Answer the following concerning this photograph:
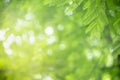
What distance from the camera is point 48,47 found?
16.6ft

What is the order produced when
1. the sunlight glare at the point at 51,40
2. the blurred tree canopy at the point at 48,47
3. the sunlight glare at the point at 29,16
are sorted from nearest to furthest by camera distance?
the blurred tree canopy at the point at 48,47, the sunlight glare at the point at 29,16, the sunlight glare at the point at 51,40

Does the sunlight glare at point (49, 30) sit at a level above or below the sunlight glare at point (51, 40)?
above

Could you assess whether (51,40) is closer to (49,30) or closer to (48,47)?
(49,30)

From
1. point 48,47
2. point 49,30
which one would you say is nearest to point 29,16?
point 48,47

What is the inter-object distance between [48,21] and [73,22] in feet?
2.15

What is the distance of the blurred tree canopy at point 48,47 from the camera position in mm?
2834

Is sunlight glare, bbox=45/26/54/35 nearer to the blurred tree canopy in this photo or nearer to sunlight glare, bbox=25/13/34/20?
the blurred tree canopy

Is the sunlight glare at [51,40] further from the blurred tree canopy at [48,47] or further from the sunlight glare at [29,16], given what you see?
the sunlight glare at [29,16]

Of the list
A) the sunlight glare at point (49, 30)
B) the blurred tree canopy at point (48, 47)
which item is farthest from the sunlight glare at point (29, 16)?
the sunlight glare at point (49, 30)

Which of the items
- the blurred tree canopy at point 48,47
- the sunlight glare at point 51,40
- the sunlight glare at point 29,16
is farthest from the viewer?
the sunlight glare at point 51,40

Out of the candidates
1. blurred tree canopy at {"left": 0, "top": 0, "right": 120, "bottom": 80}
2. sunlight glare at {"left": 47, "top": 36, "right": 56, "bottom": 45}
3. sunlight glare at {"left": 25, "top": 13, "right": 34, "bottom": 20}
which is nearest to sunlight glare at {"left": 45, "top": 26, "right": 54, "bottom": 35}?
blurred tree canopy at {"left": 0, "top": 0, "right": 120, "bottom": 80}

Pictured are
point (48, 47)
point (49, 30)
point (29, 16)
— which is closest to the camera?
point (29, 16)

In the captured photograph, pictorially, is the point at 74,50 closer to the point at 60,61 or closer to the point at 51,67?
the point at 60,61

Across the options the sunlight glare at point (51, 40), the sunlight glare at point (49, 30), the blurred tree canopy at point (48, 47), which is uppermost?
the sunlight glare at point (49, 30)
